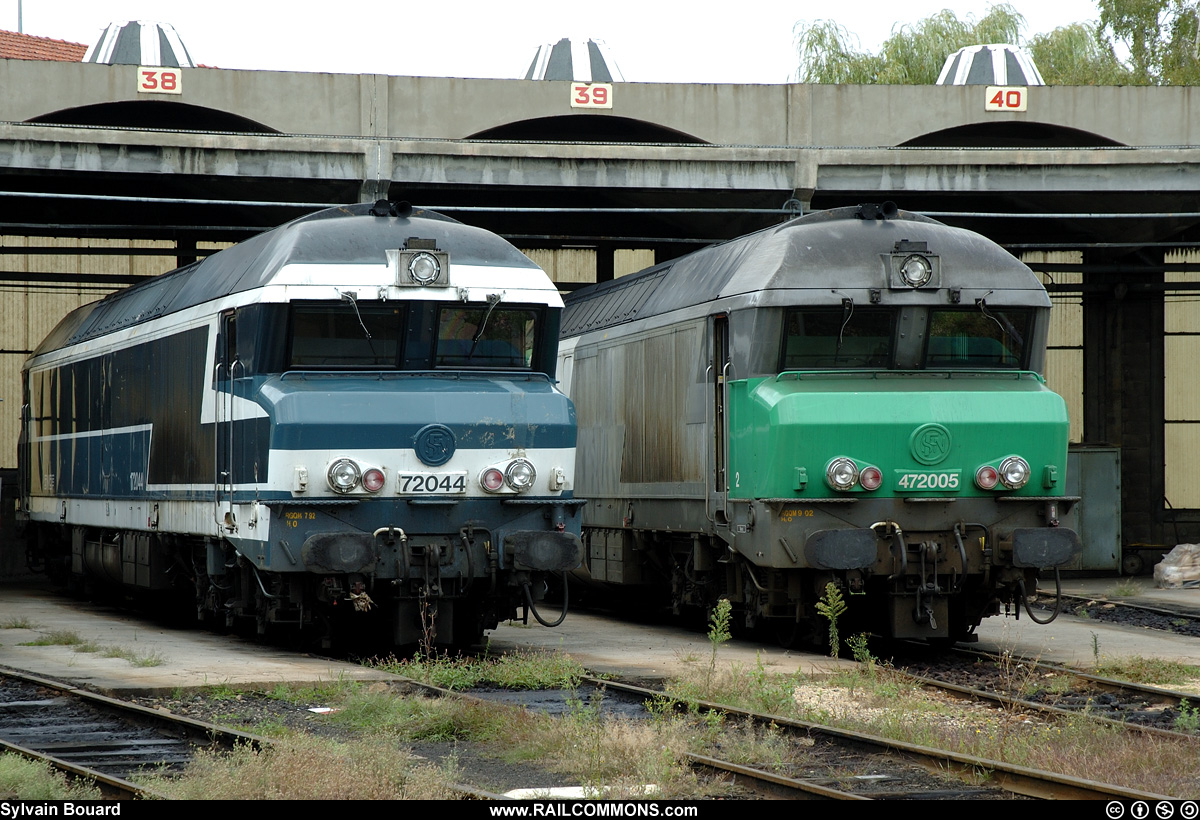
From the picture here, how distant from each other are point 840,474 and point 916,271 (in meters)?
1.92

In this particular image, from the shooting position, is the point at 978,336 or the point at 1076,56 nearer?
the point at 978,336

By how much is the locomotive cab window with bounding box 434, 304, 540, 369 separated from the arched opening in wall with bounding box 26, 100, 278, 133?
14.0m

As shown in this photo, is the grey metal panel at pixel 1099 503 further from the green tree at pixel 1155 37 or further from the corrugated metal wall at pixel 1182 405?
the green tree at pixel 1155 37

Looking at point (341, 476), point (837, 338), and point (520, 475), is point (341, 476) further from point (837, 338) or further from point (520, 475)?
point (837, 338)

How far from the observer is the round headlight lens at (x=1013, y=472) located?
12.6 m

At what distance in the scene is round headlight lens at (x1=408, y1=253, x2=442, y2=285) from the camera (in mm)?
12430

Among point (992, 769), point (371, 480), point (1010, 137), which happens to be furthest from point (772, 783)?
point (1010, 137)

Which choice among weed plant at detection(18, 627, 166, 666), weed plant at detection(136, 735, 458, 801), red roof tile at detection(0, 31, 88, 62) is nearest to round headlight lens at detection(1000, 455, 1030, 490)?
weed plant at detection(136, 735, 458, 801)

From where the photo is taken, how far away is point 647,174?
1894 cm

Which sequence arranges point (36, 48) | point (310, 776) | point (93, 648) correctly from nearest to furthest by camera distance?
point (310, 776), point (93, 648), point (36, 48)

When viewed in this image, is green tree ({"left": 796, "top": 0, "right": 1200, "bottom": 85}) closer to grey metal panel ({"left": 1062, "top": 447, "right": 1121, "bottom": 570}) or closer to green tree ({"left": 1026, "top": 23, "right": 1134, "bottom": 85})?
green tree ({"left": 1026, "top": 23, "right": 1134, "bottom": 85})

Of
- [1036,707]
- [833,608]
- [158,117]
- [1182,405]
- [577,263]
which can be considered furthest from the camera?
[577,263]

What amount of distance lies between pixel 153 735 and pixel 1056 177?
46.6ft

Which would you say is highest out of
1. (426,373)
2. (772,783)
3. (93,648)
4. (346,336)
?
(346,336)
